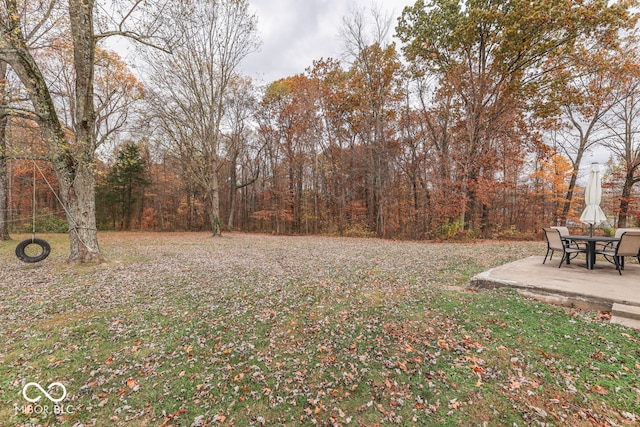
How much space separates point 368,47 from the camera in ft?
52.9

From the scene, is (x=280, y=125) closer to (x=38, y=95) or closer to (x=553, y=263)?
(x=38, y=95)

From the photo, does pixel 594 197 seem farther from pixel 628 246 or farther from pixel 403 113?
pixel 403 113

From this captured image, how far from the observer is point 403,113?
17078 mm

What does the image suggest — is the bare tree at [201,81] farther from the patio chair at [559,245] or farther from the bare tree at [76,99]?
the patio chair at [559,245]

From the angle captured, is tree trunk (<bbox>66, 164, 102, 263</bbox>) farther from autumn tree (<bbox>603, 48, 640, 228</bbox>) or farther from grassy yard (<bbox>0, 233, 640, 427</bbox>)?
autumn tree (<bbox>603, 48, 640, 228</bbox>)

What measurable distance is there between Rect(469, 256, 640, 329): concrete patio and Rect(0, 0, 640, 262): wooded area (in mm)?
7957

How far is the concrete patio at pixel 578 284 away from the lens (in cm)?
375

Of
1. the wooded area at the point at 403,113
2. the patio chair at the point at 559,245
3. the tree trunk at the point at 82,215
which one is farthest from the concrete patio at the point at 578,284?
the tree trunk at the point at 82,215

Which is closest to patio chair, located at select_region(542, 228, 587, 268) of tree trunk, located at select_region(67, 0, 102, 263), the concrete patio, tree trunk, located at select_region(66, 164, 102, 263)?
the concrete patio

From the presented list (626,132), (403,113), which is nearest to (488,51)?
(403,113)

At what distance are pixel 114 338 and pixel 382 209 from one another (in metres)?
15.4

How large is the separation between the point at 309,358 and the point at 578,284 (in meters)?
5.07

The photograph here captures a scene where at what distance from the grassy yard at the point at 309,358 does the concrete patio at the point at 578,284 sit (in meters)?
0.33

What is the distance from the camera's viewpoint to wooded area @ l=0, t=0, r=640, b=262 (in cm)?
1052
